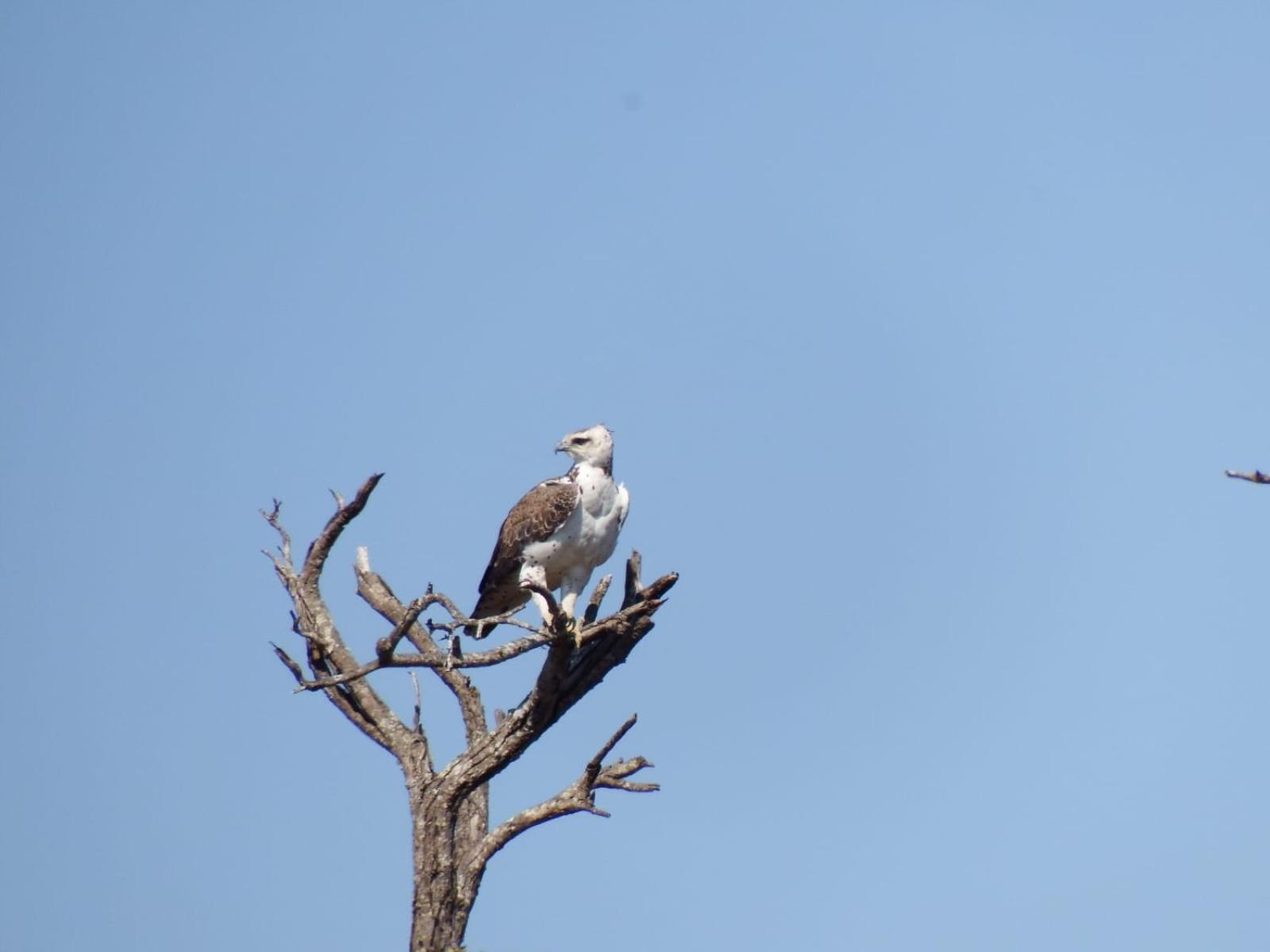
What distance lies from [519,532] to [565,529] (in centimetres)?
38

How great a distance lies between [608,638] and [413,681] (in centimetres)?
156

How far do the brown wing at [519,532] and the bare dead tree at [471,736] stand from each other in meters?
1.53

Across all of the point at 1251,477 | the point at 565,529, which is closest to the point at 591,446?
the point at 565,529

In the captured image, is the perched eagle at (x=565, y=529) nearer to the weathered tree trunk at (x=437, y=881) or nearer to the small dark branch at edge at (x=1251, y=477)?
the weathered tree trunk at (x=437, y=881)

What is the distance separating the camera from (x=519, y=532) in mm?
12586

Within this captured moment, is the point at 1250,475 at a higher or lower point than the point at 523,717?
lower

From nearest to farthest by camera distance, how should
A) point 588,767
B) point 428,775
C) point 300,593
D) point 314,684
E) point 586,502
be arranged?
point 314,684, point 588,767, point 428,775, point 300,593, point 586,502

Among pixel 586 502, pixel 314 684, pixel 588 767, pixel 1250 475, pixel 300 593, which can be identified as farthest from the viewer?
pixel 586 502

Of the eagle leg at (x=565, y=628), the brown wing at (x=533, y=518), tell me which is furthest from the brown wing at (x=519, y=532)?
the eagle leg at (x=565, y=628)

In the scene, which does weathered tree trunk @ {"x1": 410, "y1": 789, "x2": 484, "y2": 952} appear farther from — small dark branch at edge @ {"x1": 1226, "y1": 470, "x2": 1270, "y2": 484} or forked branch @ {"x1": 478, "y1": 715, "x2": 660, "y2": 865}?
small dark branch at edge @ {"x1": 1226, "y1": 470, "x2": 1270, "y2": 484}

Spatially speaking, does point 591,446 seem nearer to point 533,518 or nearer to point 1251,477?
point 533,518

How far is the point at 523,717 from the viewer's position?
10.6 metres

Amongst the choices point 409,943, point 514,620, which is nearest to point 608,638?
point 514,620

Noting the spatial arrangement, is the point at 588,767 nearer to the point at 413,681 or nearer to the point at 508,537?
the point at 413,681
